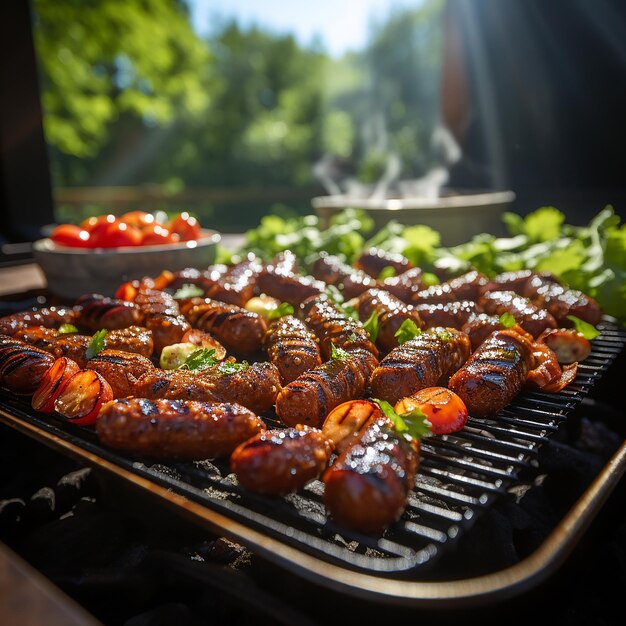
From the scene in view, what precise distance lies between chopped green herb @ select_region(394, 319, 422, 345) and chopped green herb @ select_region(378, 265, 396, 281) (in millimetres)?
1105

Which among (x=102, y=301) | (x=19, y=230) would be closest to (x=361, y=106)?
(x=19, y=230)

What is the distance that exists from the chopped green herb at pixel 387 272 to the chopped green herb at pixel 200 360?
1629mm

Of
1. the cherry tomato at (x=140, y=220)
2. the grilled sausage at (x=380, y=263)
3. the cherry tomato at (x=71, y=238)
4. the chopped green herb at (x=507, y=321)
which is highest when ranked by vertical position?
the cherry tomato at (x=140, y=220)

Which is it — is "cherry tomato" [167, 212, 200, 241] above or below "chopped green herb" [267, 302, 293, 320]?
Result: above

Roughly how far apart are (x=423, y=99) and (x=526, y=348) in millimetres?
48661

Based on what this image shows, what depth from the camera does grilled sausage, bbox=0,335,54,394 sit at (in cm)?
212

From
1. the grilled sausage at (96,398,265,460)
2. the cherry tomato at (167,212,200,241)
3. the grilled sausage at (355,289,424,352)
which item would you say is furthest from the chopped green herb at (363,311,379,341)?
the cherry tomato at (167,212,200,241)

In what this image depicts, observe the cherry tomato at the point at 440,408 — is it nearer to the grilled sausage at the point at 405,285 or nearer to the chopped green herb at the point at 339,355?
the chopped green herb at the point at 339,355

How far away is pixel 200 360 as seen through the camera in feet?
7.63

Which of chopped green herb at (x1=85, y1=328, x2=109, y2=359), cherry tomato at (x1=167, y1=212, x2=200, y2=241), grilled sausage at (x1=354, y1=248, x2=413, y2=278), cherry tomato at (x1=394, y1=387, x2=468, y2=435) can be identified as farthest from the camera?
cherry tomato at (x1=167, y1=212, x2=200, y2=241)

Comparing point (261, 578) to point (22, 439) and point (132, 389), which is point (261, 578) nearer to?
point (132, 389)

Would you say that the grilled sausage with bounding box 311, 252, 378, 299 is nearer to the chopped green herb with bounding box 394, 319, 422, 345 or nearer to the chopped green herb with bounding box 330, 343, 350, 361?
the chopped green herb with bounding box 394, 319, 422, 345

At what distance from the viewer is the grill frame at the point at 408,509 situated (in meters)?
1.08

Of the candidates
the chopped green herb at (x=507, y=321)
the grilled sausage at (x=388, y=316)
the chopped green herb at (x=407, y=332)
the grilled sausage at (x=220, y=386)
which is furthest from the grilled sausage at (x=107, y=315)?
the chopped green herb at (x=507, y=321)
